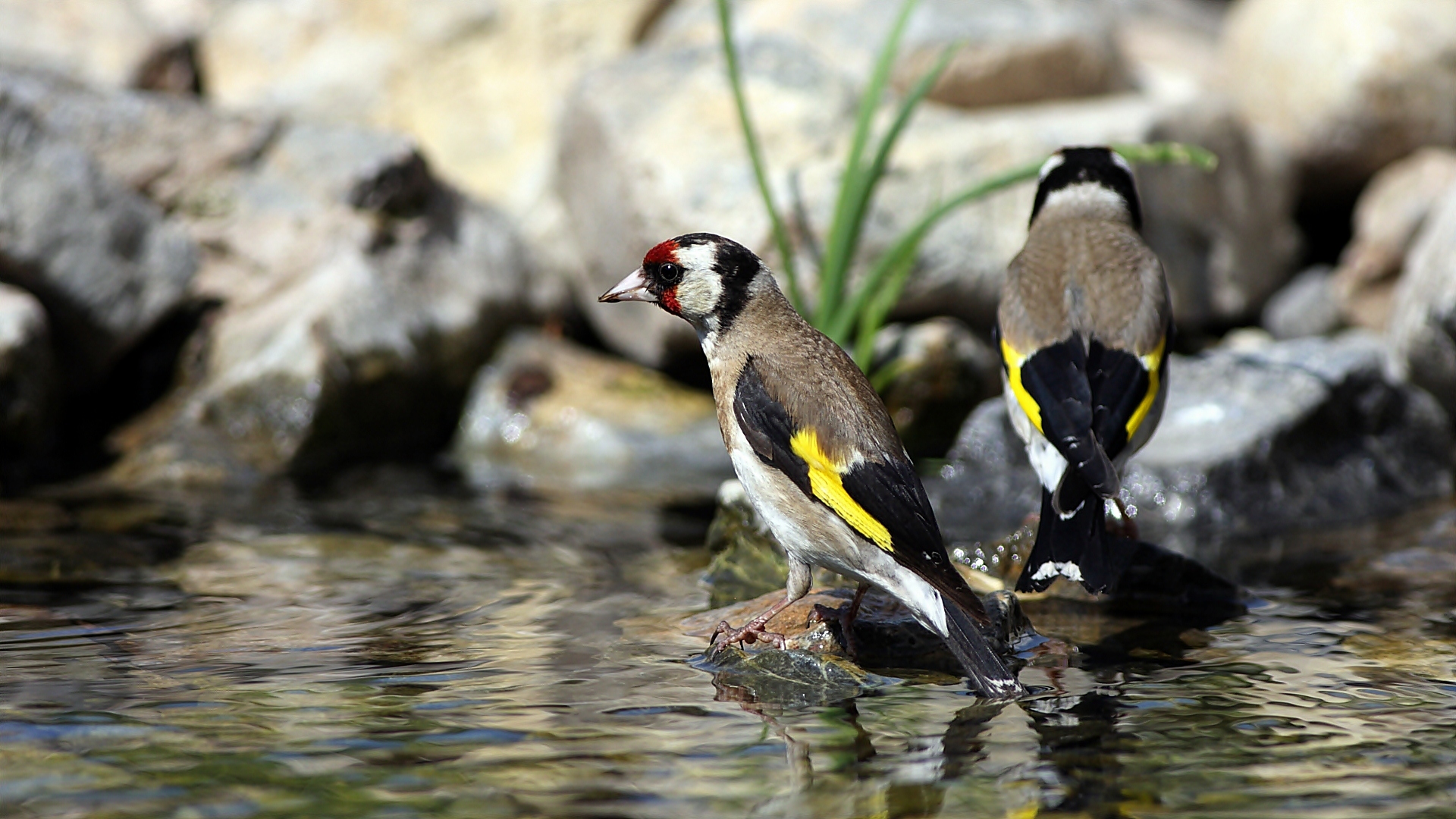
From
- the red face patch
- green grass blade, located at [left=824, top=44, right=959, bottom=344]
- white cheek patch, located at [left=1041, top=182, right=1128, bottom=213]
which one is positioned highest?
green grass blade, located at [left=824, top=44, right=959, bottom=344]

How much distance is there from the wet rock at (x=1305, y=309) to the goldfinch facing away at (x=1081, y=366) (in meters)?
5.80

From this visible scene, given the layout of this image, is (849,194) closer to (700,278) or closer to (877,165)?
(877,165)

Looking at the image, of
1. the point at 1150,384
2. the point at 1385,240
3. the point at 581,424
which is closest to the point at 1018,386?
the point at 1150,384

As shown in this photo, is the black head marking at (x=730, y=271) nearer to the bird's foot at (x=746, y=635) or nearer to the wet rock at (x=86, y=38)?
the bird's foot at (x=746, y=635)

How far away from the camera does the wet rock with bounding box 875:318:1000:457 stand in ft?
29.3

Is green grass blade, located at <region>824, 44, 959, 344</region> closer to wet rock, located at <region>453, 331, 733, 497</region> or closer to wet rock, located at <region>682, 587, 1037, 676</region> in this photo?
wet rock, located at <region>453, 331, 733, 497</region>

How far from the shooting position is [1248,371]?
7.44 metres

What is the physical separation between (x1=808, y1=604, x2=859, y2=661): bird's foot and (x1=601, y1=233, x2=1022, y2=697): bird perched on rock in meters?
0.01

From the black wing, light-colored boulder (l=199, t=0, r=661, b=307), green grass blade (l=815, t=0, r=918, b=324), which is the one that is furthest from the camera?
light-colored boulder (l=199, t=0, r=661, b=307)

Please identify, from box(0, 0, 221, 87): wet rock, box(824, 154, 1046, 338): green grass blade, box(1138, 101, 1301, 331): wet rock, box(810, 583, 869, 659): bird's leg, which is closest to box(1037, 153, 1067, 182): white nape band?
box(824, 154, 1046, 338): green grass blade

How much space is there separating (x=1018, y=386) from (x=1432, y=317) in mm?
3966

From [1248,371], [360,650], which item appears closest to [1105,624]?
[360,650]

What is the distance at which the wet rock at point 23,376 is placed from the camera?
734 centimetres

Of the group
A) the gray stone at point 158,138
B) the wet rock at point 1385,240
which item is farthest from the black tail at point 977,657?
the wet rock at point 1385,240
